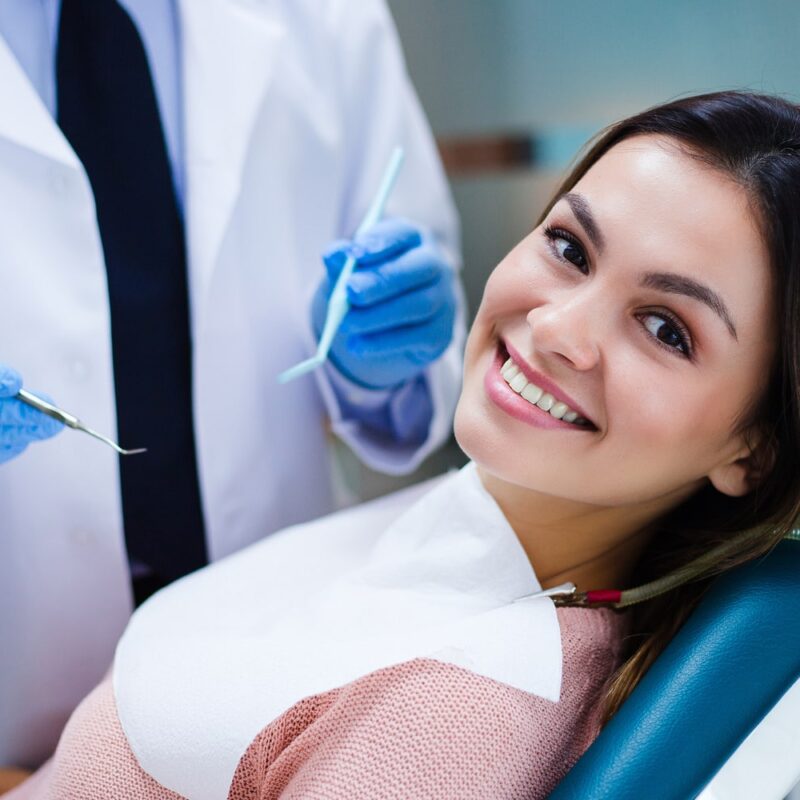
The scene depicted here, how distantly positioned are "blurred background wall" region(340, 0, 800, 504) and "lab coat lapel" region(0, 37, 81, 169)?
2.78 feet

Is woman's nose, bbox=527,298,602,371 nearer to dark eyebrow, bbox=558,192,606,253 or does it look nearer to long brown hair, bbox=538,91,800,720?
dark eyebrow, bbox=558,192,606,253

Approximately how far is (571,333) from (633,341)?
0.23 feet

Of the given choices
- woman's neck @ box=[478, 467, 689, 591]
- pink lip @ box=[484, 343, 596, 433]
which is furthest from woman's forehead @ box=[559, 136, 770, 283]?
woman's neck @ box=[478, 467, 689, 591]

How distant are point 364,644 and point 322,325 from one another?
521 millimetres

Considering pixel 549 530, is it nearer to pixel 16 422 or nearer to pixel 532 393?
pixel 532 393

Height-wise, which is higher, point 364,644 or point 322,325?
point 322,325

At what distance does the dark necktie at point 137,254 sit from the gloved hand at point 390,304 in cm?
22

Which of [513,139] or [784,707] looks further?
[513,139]

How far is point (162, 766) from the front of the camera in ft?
3.00

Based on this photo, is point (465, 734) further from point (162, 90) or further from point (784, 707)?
point (162, 90)

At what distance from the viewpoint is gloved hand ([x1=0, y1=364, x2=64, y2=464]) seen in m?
0.95

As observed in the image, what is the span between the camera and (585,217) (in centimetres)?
95

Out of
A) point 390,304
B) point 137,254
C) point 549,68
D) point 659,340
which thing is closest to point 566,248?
point 659,340

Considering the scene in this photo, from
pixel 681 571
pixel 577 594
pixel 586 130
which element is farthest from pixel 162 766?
pixel 586 130
